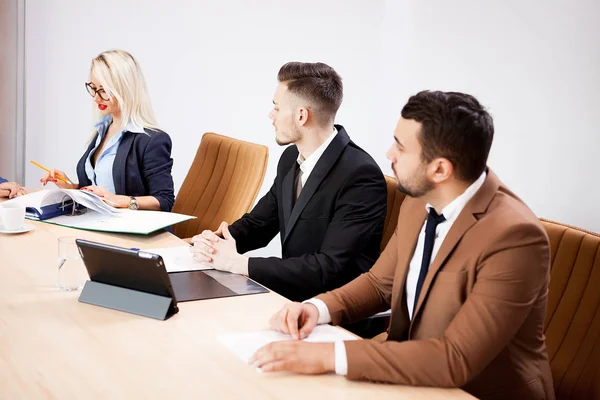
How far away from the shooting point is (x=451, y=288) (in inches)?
61.4

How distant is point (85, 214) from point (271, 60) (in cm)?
275

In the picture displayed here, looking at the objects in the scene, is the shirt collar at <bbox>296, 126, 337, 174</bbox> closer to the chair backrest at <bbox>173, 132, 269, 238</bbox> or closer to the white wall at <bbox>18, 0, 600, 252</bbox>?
the chair backrest at <bbox>173, 132, 269, 238</bbox>

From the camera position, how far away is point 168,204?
3.09m

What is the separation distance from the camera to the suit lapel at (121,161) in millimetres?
3113

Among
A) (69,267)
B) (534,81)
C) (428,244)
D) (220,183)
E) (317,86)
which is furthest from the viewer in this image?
(534,81)

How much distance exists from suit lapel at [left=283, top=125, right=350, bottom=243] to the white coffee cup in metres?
0.90

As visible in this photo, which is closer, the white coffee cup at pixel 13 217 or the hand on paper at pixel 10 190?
the white coffee cup at pixel 13 217

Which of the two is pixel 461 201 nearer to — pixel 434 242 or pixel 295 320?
pixel 434 242

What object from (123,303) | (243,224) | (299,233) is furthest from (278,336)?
(243,224)

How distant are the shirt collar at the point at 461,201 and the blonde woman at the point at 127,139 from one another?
168 centimetres

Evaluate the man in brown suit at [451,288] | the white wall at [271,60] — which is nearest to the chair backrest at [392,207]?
the man in brown suit at [451,288]

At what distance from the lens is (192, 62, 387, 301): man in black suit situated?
2166 mm

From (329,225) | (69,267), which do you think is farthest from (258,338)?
(329,225)

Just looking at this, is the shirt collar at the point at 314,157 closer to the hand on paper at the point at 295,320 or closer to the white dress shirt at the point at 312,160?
the white dress shirt at the point at 312,160
